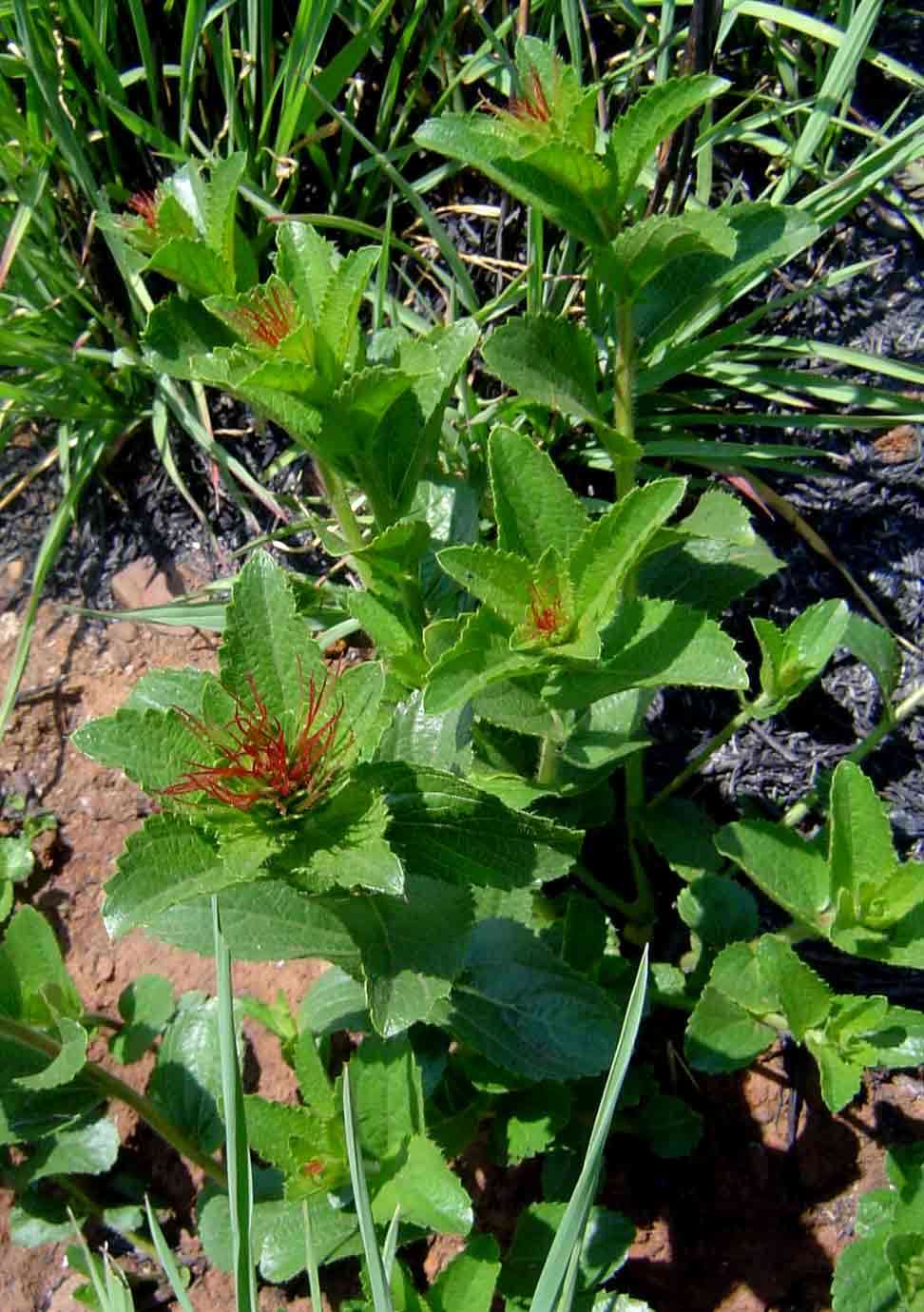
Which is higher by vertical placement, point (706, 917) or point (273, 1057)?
point (706, 917)

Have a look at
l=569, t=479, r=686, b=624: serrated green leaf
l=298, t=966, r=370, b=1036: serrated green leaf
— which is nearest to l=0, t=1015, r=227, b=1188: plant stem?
l=298, t=966, r=370, b=1036: serrated green leaf

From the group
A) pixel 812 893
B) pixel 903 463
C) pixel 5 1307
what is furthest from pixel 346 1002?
pixel 903 463

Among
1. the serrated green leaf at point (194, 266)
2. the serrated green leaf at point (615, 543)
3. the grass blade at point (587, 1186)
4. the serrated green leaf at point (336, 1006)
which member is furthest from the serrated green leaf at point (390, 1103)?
the serrated green leaf at point (194, 266)

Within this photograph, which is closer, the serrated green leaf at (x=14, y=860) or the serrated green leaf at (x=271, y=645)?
the serrated green leaf at (x=271, y=645)

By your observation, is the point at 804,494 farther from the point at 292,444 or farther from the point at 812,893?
the point at 292,444

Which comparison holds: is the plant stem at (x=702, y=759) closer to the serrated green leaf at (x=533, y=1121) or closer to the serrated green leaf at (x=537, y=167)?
the serrated green leaf at (x=533, y=1121)

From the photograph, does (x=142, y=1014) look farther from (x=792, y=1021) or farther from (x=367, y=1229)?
(x=792, y=1021)
